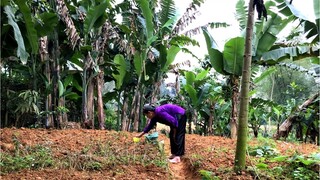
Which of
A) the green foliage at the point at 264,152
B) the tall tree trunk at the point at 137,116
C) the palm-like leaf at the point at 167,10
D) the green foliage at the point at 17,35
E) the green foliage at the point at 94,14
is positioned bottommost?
the green foliage at the point at 264,152

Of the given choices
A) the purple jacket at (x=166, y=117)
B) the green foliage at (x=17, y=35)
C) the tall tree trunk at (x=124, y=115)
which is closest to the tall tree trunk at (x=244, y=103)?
the purple jacket at (x=166, y=117)

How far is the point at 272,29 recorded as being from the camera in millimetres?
6180

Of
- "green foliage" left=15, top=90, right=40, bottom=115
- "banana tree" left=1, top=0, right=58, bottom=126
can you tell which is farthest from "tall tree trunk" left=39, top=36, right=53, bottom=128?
"green foliage" left=15, top=90, right=40, bottom=115

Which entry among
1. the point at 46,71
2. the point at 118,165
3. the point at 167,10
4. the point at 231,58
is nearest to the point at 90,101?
the point at 46,71

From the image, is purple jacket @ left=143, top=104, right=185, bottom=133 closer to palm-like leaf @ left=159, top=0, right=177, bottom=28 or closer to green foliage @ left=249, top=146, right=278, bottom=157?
green foliage @ left=249, top=146, right=278, bottom=157

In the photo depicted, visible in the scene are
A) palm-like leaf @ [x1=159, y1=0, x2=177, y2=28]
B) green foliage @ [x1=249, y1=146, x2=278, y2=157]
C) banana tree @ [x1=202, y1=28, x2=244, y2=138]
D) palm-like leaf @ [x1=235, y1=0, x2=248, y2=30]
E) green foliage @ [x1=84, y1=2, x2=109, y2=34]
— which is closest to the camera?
green foliage @ [x1=249, y1=146, x2=278, y2=157]

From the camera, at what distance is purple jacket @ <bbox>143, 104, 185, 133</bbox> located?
5.13 metres

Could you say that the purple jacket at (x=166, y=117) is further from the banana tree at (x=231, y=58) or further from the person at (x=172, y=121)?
the banana tree at (x=231, y=58)

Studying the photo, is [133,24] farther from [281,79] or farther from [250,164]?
[281,79]

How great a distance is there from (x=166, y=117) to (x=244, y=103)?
1.84m

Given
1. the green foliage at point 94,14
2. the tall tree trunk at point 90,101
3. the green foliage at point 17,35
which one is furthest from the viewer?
the tall tree trunk at point 90,101

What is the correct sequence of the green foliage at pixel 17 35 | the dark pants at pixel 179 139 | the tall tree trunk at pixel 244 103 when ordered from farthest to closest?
1. the dark pants at pixel 179 139
2. the green foliage at pixel 17 35
3. the tall tree trunk at pixel 244 103

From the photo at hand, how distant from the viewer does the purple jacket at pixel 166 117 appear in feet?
16.8

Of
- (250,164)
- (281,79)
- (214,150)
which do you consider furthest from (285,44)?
(281,79)
